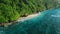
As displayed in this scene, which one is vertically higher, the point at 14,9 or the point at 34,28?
the point at 14,9

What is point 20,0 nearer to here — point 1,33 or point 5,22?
point 5,22

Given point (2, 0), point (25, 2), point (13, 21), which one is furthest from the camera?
point (25, 2)

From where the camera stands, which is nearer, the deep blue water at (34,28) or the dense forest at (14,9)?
the deep blue water at (34,28)

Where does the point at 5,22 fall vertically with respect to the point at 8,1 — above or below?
below

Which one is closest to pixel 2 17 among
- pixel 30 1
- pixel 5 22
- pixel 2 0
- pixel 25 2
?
pixel 5 22

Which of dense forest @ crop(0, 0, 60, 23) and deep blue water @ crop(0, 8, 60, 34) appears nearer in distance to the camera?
deep blue water @ crop(0, 8, 60, 34)

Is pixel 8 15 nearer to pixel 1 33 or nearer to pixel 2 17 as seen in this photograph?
pixel 2 17

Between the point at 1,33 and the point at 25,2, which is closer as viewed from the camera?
the point at 1,33

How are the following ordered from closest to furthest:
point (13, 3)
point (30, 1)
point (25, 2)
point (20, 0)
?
point (13, 3) < point (20, 0) < point (25, 2) < point (30, 1)

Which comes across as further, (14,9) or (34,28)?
(14,9)

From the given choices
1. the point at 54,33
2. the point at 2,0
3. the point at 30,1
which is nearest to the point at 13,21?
the point at 2,0
